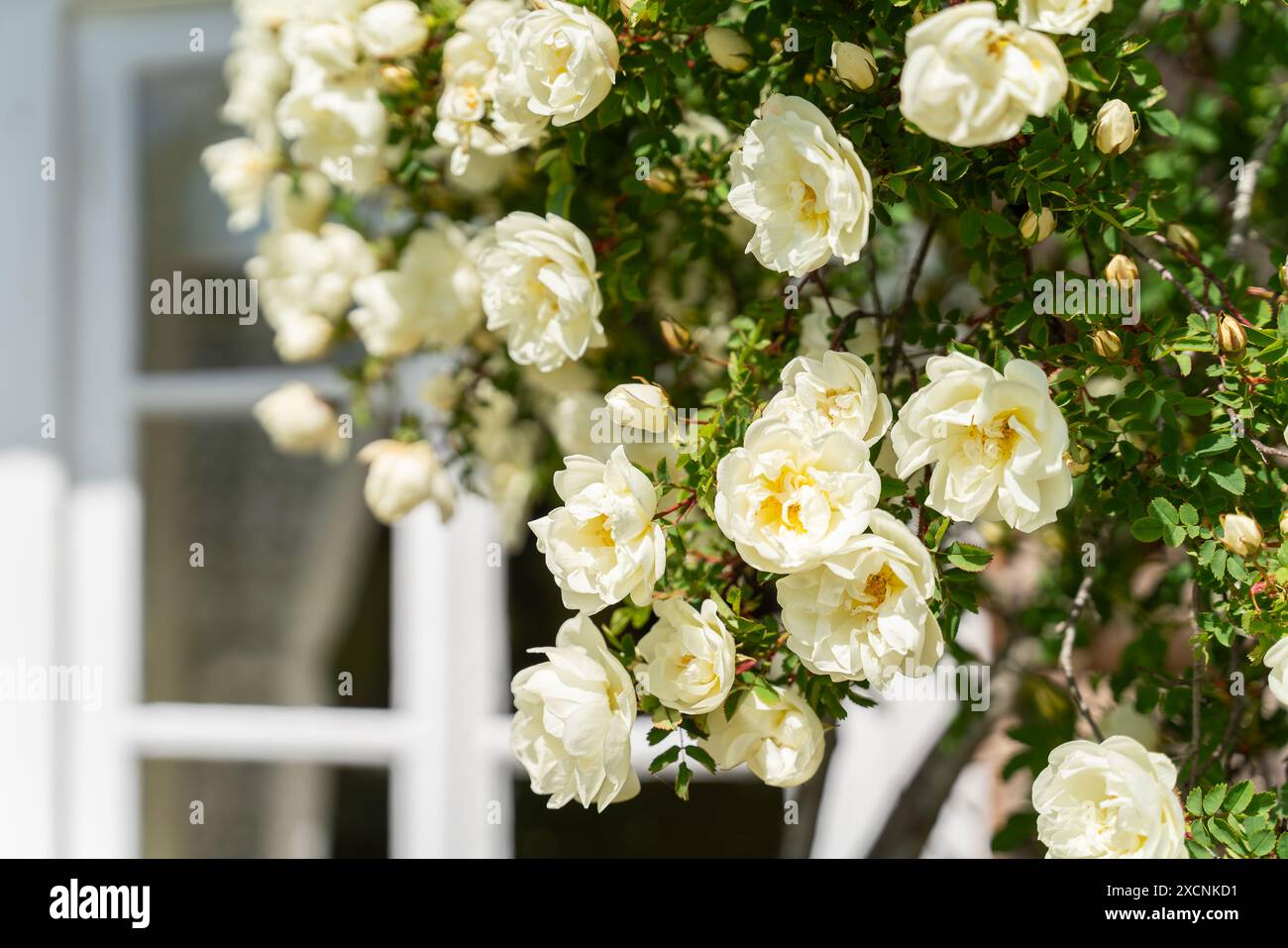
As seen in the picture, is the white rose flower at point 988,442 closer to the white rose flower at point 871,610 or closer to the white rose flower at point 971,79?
the white rose flower at point 871,610

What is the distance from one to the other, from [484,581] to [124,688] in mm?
631

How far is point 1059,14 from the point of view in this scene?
61 cm

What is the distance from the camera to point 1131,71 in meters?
0.75

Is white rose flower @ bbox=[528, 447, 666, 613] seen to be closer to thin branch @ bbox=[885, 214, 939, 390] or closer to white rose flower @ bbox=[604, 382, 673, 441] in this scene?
white rose flower @ bbox=[604, 382, 673, 441]

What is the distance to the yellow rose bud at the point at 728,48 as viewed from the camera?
79 cm

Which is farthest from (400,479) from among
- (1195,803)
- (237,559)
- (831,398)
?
(237,559)

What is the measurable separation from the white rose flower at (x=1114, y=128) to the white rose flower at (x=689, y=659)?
42cm

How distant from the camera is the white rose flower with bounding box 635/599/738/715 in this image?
688mm

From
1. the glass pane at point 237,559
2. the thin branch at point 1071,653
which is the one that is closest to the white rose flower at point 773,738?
the thin branch at point 1071,653

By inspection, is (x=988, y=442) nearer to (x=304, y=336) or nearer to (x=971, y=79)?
(x=971, y=79)

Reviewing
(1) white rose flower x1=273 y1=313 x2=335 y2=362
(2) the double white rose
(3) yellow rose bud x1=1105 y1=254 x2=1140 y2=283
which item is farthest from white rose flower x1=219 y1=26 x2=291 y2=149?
(3) yellow rose bud x1=1105 y1=254 x2=1140 y2=283

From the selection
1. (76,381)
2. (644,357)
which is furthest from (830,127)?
(76,381)

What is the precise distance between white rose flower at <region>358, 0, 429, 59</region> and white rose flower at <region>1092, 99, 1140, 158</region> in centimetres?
59

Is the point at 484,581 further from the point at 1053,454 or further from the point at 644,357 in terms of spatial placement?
the point at 1053,454
